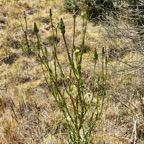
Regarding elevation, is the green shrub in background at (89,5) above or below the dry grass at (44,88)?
above

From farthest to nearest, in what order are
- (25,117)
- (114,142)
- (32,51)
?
(32,51) < (25,117) < (114,142)

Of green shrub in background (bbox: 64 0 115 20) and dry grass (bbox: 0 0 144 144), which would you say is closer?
dry grass (bbox: 0 0 144 144)

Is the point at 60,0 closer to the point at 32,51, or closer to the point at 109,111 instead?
the point at 32,51

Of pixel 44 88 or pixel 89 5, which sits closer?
pixel 44 88

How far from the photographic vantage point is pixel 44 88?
4.46 metres

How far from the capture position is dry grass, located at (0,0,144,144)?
9.35 feet

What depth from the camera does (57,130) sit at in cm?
310

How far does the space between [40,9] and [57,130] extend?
5383 millimetres

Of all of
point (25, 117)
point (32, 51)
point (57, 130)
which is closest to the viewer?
point (57, 130)

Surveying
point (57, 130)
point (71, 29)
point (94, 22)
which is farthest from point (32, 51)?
point (57, 130)

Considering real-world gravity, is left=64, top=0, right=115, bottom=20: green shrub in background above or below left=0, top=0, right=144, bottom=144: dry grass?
above

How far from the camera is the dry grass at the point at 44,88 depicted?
9.35 feet

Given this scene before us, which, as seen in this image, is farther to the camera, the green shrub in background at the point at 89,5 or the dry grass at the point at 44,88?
the green shrub in background at the point at 89,5

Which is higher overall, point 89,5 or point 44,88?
point 89,5
